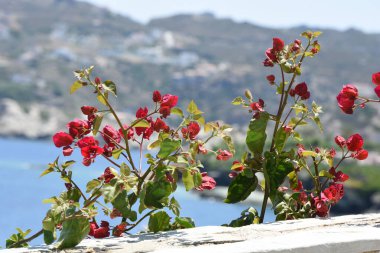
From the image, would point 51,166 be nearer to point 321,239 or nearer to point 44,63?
point 321,239

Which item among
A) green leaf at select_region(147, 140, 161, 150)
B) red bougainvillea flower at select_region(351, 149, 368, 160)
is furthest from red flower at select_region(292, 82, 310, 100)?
green leaf at select_region(147, 140, 161, 150)

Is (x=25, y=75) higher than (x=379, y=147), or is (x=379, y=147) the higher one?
(x=25, y=75)

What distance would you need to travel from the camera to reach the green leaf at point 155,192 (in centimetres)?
149

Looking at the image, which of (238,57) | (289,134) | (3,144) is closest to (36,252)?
(289,134)

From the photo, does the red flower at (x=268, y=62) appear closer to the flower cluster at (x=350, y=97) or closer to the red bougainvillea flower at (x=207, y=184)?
the flower cluster at (x=350, y=97)

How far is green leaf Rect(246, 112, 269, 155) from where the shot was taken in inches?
67.2

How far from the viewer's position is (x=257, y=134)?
1.73 meters

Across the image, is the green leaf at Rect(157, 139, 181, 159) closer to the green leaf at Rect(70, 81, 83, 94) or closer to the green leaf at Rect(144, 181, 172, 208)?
the green leaf at Rect(144, 181, 172, 208)

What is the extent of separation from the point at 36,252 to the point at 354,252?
622 mm

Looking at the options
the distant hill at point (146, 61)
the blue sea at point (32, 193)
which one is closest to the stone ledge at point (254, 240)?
the blue sea at point (32, 193)

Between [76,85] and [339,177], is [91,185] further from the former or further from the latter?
[339,177]

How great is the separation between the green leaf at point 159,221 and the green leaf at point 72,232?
0.25 meters

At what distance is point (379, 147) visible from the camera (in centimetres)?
6488

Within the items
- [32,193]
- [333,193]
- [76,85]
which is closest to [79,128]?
[76,85]
